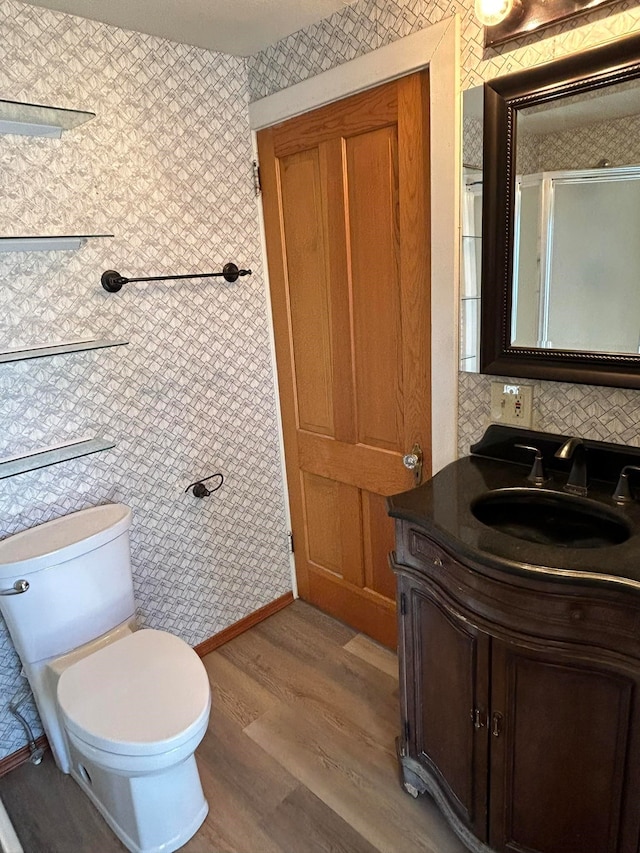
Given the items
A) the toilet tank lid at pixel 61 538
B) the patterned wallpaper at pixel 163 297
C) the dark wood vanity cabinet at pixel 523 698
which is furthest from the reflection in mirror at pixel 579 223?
the toilet tank lid at pixel 61 538

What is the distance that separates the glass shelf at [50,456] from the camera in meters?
1.67

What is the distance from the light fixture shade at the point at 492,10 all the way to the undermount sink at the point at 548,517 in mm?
1167

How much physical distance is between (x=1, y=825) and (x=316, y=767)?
899 millimetres

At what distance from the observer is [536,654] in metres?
1.16

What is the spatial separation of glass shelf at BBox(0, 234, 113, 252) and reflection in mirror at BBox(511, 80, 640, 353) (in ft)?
4.06

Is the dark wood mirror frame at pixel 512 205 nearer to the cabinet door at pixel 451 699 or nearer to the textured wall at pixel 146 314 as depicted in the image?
the cabinet door at pixel 451 699

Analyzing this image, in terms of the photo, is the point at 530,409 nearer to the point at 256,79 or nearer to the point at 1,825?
the point at 256,79

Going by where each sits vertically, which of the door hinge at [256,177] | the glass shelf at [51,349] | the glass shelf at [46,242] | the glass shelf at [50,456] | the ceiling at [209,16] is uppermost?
the ceiling at [209,16]

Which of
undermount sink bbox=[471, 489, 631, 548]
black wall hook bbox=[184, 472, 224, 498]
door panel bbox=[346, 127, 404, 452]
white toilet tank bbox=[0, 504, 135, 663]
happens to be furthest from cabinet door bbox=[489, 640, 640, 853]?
black wall hook bbox=[184, 472, 224, 498]

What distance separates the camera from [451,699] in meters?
1.39

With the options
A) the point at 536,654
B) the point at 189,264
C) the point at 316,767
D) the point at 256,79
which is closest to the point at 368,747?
the point at 316,767

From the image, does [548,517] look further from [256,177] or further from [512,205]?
[256,177]

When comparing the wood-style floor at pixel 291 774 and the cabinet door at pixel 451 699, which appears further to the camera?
the wood-style floor at pixel 291 774

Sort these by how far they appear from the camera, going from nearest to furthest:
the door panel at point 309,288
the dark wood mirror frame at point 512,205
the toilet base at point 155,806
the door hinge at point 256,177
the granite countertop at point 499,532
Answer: the granite countertop at point 499,532 < the dark wood mirror frame at point 512,205 < the toilet base at point 155,806 < the door panel at point 309,288 < the door hinge at point 256,177
